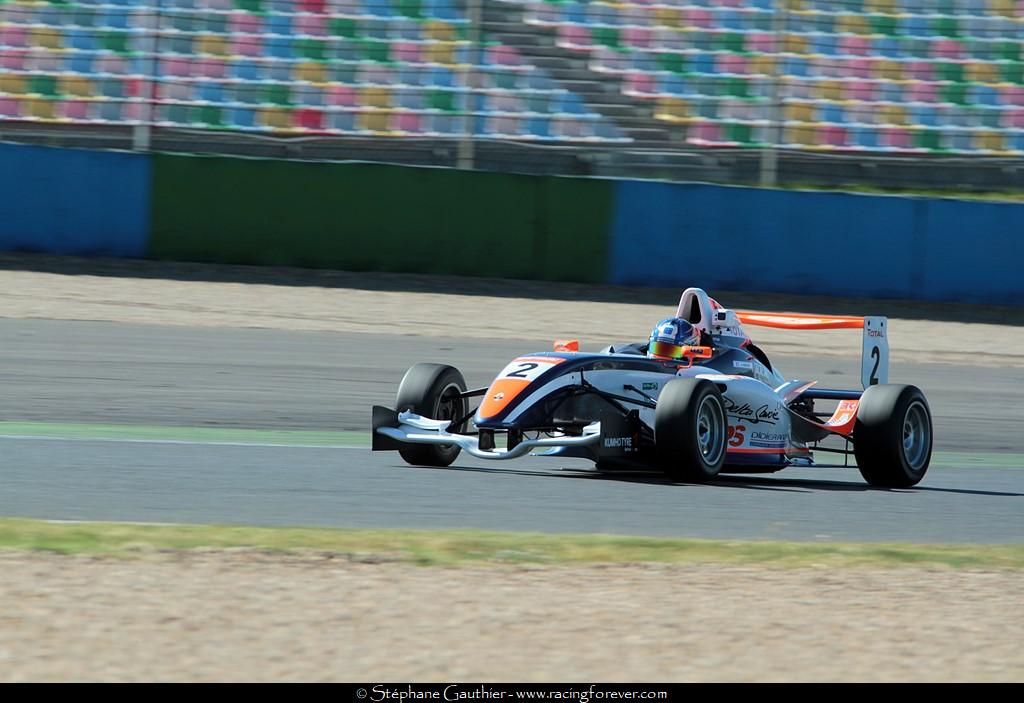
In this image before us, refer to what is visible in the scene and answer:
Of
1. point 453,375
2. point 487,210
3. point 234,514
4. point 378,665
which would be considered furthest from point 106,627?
point 487,210

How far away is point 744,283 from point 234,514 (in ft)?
39.9

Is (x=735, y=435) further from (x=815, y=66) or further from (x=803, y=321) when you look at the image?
(x=815, y=66)

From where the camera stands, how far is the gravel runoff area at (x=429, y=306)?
1631cm

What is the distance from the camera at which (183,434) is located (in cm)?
1023

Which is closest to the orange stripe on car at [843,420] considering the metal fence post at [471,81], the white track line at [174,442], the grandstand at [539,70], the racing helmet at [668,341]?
the racing helmet at [668,341]

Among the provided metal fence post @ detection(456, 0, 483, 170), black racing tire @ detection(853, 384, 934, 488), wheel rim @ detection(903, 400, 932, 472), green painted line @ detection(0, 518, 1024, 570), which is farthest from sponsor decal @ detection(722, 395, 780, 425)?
metal fence post @ detection(456, 0, 483, 170)

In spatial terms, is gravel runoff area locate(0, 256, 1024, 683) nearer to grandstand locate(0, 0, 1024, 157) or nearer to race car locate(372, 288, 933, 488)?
race car locate(372, 288, 933, 488)

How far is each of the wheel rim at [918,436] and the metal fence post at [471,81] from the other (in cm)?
1038

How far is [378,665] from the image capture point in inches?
181

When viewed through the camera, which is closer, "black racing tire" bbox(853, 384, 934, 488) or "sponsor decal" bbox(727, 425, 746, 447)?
"sponsor decal" bbox(727, 425, 746, 447)

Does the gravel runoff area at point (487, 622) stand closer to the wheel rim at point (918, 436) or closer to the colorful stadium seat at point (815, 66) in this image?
the wheel rim at point (918, 436)

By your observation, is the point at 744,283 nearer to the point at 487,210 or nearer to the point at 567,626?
the point at 487,210

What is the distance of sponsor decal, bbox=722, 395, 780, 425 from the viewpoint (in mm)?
9094

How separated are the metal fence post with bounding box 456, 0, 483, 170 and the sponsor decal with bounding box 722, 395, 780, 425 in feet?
34.2
